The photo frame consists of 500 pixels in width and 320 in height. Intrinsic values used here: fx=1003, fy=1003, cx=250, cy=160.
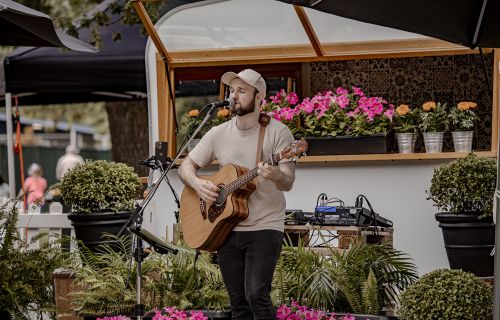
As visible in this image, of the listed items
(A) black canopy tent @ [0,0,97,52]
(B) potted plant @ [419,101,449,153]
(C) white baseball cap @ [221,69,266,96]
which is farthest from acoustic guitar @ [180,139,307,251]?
(B) potted plant @ [419,101,449,153]

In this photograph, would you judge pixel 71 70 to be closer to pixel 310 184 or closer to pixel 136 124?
pixel 136 124

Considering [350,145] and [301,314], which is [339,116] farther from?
[301,314]

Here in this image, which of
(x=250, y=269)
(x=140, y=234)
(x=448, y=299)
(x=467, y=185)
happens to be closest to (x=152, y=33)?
(x=467, y=185)

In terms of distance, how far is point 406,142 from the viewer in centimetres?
962

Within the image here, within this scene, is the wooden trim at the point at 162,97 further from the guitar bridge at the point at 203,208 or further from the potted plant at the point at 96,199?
the guitar bridge at the point at 203,208

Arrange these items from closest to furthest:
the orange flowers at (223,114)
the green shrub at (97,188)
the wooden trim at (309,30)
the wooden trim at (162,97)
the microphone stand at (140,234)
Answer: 1. the microphone stand at (140,234)
2. the green shrub at (97,188)
3. the wooden trim at (309,30)
4. the orange flowers at (223,114)
5. the wooden trim at (162,97)

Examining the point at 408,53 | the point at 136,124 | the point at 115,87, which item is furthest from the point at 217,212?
the point at 136,124

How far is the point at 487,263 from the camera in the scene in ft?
28.1

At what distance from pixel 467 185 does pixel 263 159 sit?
278cm

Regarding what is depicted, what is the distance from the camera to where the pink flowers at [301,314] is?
23.4ft

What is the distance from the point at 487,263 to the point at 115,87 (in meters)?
6.11

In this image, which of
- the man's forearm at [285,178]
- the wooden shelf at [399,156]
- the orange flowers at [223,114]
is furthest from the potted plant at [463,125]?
the man's forearm at [285,178]

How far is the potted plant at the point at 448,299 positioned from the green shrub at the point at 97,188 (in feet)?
11.1

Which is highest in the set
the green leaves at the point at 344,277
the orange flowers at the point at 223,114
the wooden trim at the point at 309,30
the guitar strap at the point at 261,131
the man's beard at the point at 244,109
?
the wooden trim at the point at 309,30
